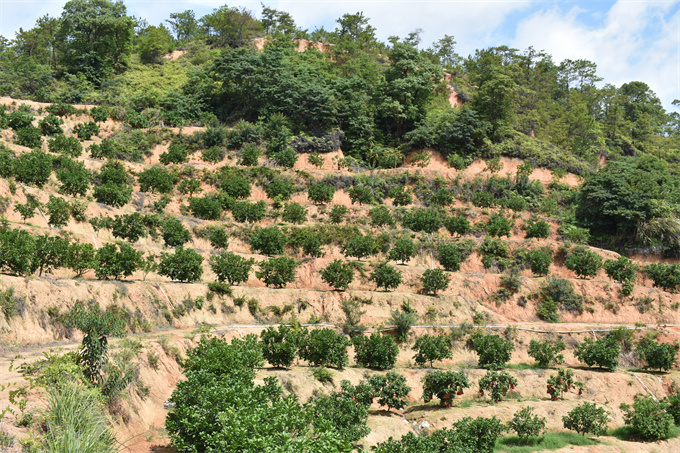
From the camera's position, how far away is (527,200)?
4641cm

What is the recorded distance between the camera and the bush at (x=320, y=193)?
3947 centimetres

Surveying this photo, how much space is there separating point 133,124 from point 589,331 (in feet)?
117

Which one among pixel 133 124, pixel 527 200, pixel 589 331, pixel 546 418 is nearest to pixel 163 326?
pixel 546 418

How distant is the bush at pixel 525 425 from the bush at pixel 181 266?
14.3 metres

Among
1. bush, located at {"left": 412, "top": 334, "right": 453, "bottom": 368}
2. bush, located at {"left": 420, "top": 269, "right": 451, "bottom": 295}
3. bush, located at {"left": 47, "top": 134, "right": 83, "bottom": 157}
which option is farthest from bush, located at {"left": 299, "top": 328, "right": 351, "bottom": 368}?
bush, located at {"left": 47, "top": 134, "right": 83, "bottom": 157}

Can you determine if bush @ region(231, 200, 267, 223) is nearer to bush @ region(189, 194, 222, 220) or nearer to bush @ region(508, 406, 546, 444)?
bush @ region(189, 194, 222, 220)

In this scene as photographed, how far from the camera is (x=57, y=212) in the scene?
26.8 metres

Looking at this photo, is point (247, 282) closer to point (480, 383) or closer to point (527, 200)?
point (480, 383)

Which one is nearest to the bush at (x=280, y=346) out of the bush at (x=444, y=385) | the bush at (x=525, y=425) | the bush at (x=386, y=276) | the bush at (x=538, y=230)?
the bush at (x=444, y=385)

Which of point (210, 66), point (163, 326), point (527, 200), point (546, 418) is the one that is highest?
point (210, 66)

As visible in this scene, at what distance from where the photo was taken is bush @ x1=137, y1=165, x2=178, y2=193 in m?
35.9

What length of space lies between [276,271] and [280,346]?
7710 mm

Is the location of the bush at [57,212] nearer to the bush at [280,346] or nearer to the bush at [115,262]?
the bush at [115,262]

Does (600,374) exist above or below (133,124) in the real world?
below
